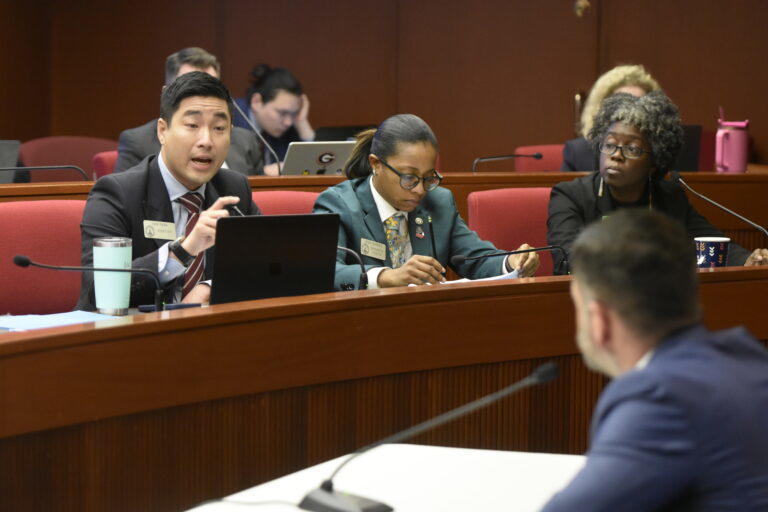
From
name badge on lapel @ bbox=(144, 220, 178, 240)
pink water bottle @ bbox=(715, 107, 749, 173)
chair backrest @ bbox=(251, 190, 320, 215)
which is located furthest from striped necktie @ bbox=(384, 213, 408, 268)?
pink water bottle @ bbox=(715, 107, 749, 173)

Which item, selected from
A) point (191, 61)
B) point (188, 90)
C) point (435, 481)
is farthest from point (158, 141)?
point (435, 481)

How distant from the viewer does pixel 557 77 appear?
24.1 feet

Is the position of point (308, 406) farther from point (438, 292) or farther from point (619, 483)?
point (619, 483)

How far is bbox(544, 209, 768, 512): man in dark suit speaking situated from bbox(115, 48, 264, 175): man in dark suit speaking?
3303 millimetres

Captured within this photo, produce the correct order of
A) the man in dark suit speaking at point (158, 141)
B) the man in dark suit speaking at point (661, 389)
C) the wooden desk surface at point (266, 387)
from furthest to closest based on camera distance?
the man in dark suit speaking at point (158, 141) < the wooden desk surface at point (266, 387) < the man in dark suit speaking at point (661, 389)

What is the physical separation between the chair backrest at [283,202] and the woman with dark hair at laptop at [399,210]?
17 cm

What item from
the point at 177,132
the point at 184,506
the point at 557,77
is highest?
the point at 557,77

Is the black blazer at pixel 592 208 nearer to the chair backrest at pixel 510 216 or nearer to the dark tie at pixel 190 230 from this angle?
the chair backrest at pixel 510 216

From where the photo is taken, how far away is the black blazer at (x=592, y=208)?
11.9 feet

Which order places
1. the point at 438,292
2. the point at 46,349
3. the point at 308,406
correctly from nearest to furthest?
the point at 46,349 → the point at 308,406 → the point at 438,292

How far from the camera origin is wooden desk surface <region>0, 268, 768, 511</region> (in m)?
1.82

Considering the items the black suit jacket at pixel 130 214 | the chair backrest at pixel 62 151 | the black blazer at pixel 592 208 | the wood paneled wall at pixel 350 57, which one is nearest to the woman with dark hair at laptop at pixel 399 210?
the black blazer at pixel 592 208

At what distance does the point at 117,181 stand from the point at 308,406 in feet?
3.56

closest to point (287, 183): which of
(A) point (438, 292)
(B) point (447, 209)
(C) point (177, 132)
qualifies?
(B) point (447, 209)
